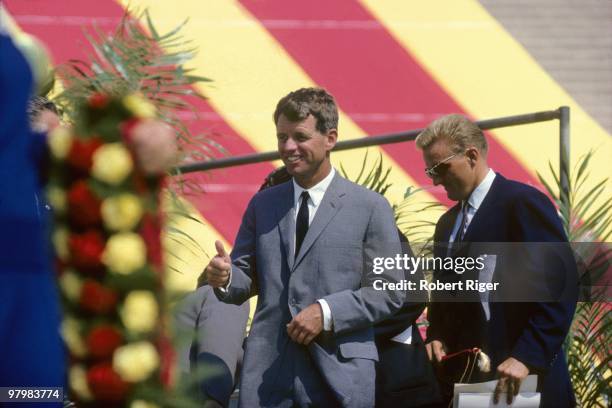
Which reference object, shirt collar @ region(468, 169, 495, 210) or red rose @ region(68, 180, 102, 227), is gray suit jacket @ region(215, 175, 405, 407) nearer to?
shirt collar @ region(468, 169, 495, 210)

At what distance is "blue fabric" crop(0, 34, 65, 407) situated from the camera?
1.94 metres

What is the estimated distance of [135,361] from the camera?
195 centimetres

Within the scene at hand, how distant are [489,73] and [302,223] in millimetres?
1106

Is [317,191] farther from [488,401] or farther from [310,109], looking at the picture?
[488,401]

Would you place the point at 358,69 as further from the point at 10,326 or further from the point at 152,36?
the point at 10,326

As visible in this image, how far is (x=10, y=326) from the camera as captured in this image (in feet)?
6.35

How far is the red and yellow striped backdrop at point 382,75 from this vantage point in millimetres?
3859

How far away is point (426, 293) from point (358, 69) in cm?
93

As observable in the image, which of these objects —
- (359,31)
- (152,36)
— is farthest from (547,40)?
(152,36)

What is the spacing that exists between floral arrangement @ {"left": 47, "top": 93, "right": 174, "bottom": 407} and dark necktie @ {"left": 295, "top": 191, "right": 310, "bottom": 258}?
110 centimetres

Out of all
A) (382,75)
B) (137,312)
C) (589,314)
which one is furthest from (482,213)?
(137,312)

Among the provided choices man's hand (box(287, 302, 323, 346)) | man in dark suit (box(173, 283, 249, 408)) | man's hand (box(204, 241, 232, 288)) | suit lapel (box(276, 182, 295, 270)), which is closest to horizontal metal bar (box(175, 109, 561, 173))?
man in dark suit (box(173, 283, 249, 408))

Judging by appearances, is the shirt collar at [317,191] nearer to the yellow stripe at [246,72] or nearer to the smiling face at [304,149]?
the smiling face at [304,149]

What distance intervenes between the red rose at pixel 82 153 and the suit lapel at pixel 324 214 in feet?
3.67
